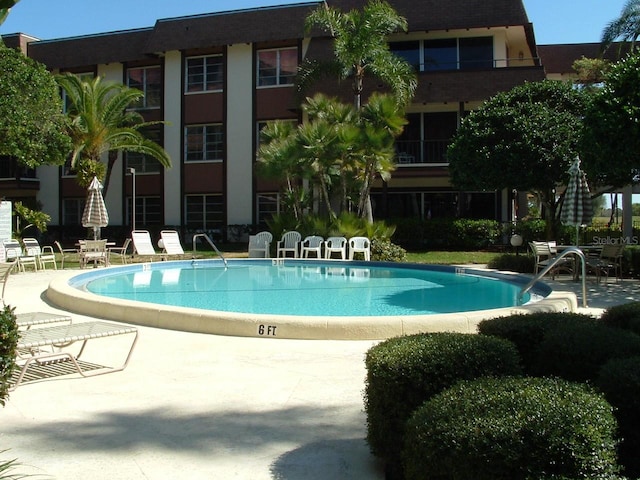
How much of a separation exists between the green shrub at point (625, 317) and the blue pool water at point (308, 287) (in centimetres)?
552

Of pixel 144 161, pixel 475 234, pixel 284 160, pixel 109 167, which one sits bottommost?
pixel 475 234

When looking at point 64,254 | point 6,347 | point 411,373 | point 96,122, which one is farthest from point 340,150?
point 6,347

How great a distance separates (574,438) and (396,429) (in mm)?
1183

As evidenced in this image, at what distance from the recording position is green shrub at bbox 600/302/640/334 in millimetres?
4957

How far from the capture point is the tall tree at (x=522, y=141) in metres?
20.5

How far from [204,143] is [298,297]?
2048 centimetres

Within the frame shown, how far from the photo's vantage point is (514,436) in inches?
106

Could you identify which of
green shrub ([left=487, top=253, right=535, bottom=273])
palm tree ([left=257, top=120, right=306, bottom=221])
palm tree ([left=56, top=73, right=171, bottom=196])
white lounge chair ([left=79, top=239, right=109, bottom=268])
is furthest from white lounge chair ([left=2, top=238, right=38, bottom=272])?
green shrub ([left=487, top=253, right=535, bottom=273])

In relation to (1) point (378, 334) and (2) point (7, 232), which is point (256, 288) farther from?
(2) point (7, 232)

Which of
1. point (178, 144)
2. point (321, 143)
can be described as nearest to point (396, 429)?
point (321, 143)

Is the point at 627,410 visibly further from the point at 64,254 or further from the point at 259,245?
the point at 64,254

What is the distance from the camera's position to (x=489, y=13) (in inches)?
1044

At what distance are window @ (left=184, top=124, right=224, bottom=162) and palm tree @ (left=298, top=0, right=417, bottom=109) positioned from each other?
8.67 m

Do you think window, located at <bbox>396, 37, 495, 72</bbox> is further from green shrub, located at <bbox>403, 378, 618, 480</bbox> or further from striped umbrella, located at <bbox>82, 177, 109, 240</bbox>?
green shrub, located at <bbox>403, 378, 618, 480</bbox>
